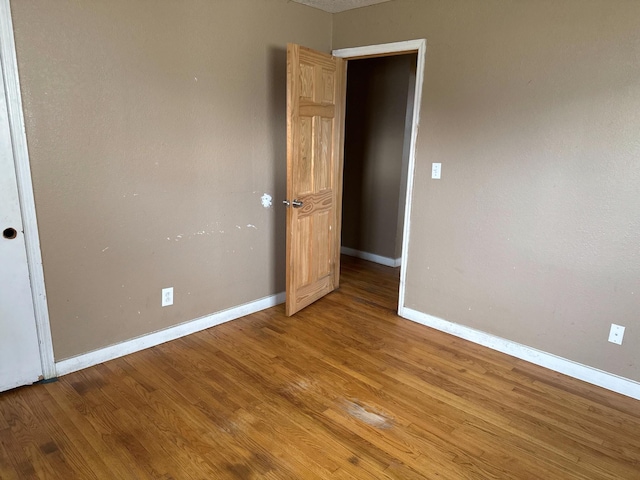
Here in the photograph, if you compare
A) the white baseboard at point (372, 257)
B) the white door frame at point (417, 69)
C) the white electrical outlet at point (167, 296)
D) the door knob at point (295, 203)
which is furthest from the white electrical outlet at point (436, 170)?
the white electrical outlet at point (167, 296)

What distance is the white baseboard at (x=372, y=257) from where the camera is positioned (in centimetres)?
487

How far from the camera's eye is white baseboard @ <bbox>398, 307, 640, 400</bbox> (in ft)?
8.32

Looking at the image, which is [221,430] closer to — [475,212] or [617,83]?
[475,212]

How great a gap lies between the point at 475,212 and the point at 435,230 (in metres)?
0.34

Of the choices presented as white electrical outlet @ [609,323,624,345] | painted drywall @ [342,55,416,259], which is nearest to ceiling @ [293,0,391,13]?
painted drywall @ [342,55,416,259]

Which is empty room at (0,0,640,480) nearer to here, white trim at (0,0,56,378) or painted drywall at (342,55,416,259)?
white trim at (0,0,56,378)

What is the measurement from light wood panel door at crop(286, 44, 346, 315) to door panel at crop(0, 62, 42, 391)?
1.63 meters

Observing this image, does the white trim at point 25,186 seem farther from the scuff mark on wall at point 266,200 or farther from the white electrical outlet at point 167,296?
the scuff mark on wall at point 266,200

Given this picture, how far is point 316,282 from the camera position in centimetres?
369

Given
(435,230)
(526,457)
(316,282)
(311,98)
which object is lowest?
(526,457)

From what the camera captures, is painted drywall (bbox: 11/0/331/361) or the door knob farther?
the door knob

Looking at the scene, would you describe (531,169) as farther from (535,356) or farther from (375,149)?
(375,149)

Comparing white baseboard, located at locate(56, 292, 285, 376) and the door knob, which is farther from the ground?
the door knob

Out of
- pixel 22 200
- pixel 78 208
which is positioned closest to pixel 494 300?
pixel 78 208
